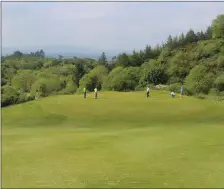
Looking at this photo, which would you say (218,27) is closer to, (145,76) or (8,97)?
(145,76)

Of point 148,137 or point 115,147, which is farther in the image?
point 148,137

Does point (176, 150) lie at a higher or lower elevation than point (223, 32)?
lower

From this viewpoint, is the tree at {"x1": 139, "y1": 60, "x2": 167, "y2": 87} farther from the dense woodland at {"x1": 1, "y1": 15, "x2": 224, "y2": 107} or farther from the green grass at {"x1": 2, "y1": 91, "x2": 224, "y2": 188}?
the green grass at {"x1": 2, "y1": 91, "x2": 224, "y2": 188}

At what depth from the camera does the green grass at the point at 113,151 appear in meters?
18.4

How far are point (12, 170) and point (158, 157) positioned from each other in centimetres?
875

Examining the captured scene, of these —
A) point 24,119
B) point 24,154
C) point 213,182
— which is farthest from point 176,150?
point 24,119

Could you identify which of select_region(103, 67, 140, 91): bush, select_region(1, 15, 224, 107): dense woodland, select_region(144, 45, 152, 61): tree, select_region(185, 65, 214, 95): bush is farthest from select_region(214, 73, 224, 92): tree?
select_region(144, 45, 152, 61): tree

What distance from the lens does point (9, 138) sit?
29.7 m

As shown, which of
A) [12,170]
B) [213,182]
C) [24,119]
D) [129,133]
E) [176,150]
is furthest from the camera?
[24,119]

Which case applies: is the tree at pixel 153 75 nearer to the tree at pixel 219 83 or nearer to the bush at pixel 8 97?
the tree at pixel 219 83

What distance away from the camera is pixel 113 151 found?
2430cm

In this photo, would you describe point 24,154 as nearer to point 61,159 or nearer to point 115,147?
point 61,159

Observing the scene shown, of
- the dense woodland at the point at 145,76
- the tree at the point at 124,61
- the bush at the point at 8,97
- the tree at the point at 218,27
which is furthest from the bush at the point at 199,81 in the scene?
the bush at the point at 8,97

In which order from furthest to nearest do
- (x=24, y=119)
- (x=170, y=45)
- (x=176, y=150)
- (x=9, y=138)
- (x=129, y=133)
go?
(x=170, y=45) → (x=24, y=119) → (x=129, y=133) → (x=9, y=138) → (x=176, y=150)
